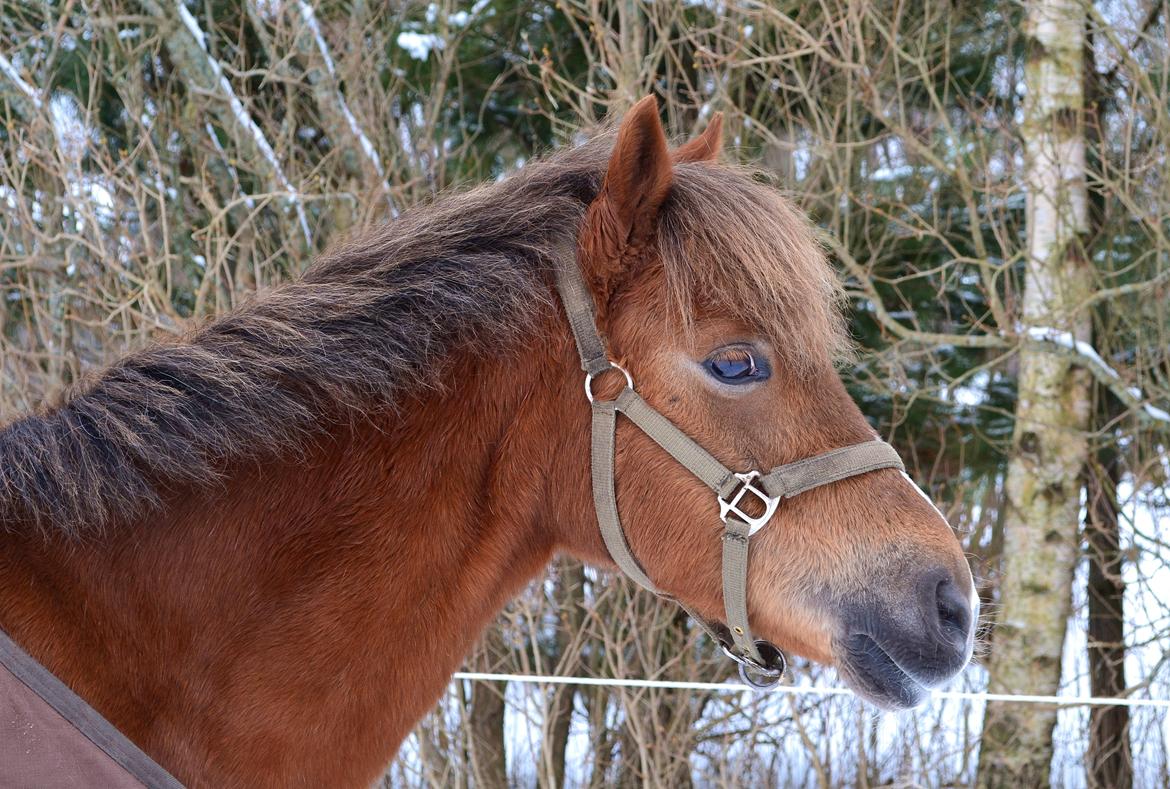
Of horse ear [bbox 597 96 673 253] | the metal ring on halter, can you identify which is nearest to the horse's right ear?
horse ear [bbox 597 96 673 253]

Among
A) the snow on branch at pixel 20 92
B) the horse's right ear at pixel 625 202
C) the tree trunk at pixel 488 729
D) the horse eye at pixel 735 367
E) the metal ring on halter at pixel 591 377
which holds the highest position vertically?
the snow on branch at pixel 20 92

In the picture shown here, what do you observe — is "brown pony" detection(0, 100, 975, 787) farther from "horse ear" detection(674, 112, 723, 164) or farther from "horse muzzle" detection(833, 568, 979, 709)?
"horse ear" detection(674, 112, 723, 164)

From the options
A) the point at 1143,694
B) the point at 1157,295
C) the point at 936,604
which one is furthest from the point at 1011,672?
the point at 936,604

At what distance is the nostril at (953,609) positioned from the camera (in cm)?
165

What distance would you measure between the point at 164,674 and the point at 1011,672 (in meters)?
4.29

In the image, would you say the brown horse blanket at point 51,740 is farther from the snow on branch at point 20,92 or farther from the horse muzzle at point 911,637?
the snow on branch at point 20,92

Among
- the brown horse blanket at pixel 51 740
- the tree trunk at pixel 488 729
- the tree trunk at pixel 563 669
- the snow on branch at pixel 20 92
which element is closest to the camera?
the brown horse blanket at pixel 51 740

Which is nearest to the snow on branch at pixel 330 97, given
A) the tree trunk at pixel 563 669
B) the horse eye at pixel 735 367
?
the tree trunk at pixel 563 669

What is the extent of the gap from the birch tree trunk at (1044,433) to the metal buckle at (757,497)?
3.37m

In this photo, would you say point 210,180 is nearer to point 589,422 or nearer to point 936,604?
point 589,422

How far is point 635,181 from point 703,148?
1.44 ft

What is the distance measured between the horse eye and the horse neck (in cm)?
28

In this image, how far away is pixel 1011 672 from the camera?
4660mm

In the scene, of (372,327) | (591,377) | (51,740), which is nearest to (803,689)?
(591,377)
